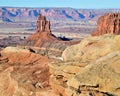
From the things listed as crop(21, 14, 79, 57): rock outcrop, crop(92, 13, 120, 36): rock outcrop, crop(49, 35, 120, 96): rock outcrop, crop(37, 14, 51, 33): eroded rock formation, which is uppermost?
Answer: crop(49, 35, 120, 96): rock outcrop

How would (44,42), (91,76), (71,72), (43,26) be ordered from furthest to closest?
(43,26) < (44,42) < (71,72) < (91,76)

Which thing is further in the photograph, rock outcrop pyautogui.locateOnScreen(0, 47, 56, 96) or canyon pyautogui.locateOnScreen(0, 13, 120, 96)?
rock outcrop pyautogui.locateOnScreen(0, 47, 56, 96)

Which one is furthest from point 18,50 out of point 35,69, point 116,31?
point 116,31

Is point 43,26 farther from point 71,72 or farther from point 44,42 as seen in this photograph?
point 71,72

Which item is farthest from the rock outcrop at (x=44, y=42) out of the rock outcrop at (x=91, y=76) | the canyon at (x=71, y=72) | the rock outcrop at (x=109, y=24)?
the rock outcrop at (x=91, y=76)

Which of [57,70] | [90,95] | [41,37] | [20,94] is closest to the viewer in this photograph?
[90,95]

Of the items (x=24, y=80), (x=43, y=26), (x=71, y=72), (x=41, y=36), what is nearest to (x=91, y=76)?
(x=71, y=72)

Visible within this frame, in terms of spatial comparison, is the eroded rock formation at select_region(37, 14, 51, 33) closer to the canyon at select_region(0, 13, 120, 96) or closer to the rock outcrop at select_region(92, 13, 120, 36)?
the rock outcrop at select_region(92, 13, 120, 36)

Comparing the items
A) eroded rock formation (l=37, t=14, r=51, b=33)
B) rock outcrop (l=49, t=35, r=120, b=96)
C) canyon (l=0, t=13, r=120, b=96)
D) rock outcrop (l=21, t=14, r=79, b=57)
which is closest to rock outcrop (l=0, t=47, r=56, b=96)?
canyon (l=0, t=13, r=120, b=96)

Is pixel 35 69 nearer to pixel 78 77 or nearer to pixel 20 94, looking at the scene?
pixel 20 94
